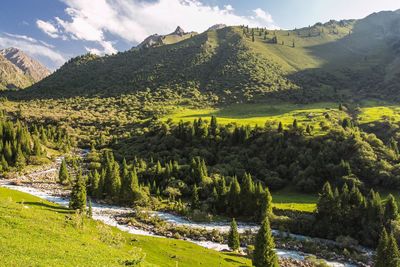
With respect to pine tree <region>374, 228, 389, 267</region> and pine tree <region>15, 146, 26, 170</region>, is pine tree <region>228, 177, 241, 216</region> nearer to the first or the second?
pine tree <region>374, 228, 389, 267</region>

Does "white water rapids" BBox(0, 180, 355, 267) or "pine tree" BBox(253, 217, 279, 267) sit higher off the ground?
"pine tree" BBox(253, 217, 279, 267)


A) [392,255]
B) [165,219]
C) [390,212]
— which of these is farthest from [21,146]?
[392,255]

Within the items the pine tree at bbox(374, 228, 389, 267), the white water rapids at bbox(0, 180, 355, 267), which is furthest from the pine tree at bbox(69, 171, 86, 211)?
the pine tree at bbox(374, 228, 389, 267)

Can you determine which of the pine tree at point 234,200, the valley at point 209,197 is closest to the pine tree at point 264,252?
the valley at point 209,197

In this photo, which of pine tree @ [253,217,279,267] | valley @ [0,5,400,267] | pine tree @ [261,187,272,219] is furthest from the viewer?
pine tree @ [261,187,272,219]

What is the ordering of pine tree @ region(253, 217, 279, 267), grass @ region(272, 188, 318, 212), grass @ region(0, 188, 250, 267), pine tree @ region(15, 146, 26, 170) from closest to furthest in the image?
grass @ region(0, 188, 250, 267)
pine tree @ region(253, 217, 279, 267)
grass @ region(272, 188, 318, 212)
pine tree @ region(15, 146, 26, 170)

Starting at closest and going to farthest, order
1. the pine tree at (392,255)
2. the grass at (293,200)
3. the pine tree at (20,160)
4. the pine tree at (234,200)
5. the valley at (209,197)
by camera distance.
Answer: the valley at (209,197) < the pine tree at (392,255) < the grass at (293,200) < the pine tree at (234,200) < the pine tree at (20,160)

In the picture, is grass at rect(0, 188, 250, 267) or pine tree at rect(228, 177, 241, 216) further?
pine tree at rect(228, 177, 241, 216)

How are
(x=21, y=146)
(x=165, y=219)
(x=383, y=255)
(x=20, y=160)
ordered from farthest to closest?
(x=21, y=146)
(x=20, y=160)
(x=165, y=219)
(x=383, y=255)

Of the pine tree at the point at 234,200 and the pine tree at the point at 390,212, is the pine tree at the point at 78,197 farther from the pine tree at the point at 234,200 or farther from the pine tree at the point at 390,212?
the pine tree at the point at 390,212

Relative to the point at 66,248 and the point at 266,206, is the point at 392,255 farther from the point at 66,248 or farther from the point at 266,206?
the point at 66,248

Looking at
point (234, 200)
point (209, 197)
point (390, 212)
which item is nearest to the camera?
Answer: point (390, 212)

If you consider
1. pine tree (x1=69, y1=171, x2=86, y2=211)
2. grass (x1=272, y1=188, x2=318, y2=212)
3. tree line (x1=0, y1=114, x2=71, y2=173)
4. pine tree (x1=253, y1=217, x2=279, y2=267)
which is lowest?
grass (x1=272, y1=188, x2=318, y2=212)

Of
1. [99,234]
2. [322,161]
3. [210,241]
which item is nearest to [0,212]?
[99,234]
